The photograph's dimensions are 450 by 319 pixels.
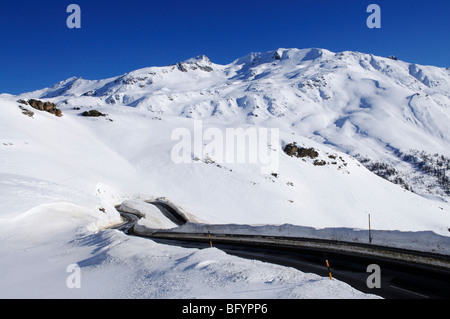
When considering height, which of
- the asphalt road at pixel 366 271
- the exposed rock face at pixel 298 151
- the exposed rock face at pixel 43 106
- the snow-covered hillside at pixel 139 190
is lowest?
the asphalt road at pixel 366 271

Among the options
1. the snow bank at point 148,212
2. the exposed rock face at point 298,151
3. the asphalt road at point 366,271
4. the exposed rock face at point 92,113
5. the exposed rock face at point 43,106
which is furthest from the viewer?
the exposed rock face at point 92,113

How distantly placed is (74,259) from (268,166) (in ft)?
223

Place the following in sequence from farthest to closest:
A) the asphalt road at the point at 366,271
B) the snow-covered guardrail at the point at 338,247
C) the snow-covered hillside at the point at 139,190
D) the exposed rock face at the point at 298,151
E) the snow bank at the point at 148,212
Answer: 1. the exposed rock face at the point at 298,151
2. the snow bank at the point at 148,212
3. the snow-covered hillside at the point at 139,190
4. the snow-covered guardrail at the point at 338,247
5. the asphalt road at the point at 366,271

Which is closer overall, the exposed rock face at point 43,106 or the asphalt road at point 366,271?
the asphalt road at point 366,271

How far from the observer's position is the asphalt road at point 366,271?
1011 cm

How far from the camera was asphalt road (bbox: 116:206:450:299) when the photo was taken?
398 inches

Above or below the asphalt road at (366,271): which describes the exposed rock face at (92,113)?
above

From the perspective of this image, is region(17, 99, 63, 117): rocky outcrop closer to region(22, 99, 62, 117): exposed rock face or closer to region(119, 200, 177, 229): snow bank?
region(22, 99, 62, 117): exposed rock face

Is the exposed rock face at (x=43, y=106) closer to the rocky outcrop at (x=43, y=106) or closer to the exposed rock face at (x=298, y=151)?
the rocky outcrop at (x=43, y=106)

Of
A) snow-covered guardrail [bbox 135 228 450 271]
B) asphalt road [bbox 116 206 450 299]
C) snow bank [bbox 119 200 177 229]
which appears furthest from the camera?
snow bank [bbox 119 200 177 229]

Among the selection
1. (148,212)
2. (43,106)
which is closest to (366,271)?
(148,212)

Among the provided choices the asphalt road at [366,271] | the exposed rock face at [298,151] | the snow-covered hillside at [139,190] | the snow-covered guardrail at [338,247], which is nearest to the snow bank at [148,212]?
the snow-covered hillside at [139,190]

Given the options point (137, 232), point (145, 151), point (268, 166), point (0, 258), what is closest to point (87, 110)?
point (145, 151)

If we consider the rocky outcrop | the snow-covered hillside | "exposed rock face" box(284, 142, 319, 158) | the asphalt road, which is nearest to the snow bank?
the snow-covered hillside
